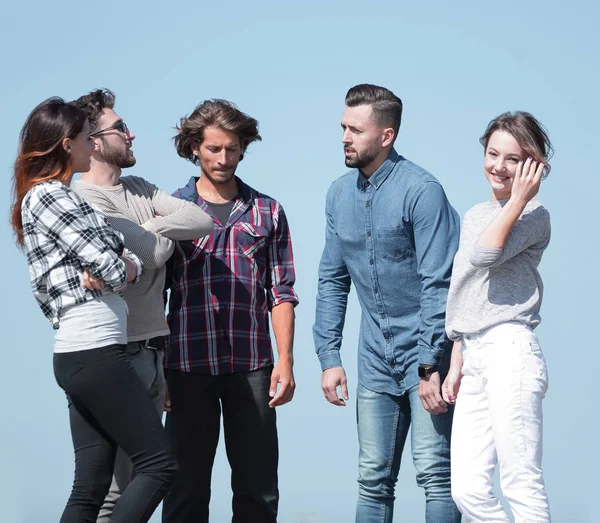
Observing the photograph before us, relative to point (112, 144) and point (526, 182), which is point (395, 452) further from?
point (112, 144)

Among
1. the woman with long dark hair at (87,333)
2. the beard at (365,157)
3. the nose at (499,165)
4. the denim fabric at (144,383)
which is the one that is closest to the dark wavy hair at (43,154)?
the woman with long dark hair at (87,333)

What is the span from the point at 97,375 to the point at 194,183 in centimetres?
154

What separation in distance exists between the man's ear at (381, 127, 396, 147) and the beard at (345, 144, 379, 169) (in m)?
0.06

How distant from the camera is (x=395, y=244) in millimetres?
4605

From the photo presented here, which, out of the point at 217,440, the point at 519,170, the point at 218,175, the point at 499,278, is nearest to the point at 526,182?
the point at 519,170

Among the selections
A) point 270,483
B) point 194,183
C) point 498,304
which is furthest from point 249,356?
point 498,304

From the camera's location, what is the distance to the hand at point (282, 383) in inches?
185

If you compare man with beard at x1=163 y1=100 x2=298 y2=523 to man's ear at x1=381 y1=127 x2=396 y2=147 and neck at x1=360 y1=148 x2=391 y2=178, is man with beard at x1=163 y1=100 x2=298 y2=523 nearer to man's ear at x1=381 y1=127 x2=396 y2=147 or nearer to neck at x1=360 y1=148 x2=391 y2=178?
neck at x1=360 y1=148 x2=391 y2=178

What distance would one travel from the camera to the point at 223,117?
484 centimetres

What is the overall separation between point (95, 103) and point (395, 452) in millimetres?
2232

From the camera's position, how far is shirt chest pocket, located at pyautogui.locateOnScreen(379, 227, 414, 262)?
460cm

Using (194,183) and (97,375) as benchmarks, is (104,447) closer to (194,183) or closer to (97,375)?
(97,375)

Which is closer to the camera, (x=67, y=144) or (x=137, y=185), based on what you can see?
(x=67, y=144)

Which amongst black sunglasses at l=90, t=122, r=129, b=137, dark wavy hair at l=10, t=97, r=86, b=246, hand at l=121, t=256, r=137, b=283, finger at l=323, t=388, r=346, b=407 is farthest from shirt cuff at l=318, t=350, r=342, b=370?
dark wavy hair at l=10, t=97, r=86, b=246
